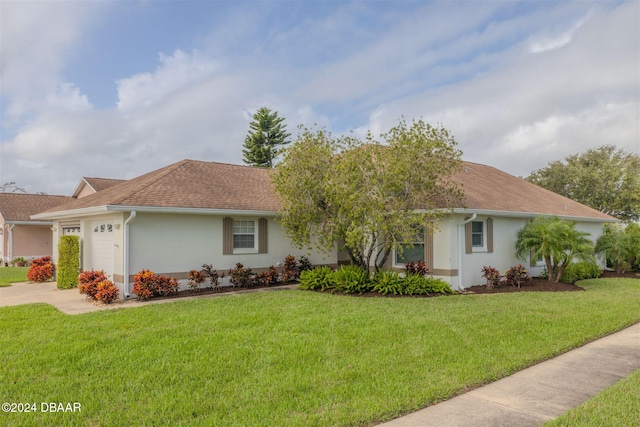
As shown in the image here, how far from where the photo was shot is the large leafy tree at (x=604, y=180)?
1225 inches

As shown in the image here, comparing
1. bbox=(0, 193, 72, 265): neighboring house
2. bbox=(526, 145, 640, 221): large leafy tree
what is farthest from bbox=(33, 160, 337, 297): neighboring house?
bbox=(526, 145, 640, 221): large leafy tree

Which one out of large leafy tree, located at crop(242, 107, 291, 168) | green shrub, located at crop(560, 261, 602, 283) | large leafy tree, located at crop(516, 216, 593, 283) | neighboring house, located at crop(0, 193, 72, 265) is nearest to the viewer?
large leafy tree, located at crop(516, 216, 593, 283)

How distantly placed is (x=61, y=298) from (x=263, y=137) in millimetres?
31091

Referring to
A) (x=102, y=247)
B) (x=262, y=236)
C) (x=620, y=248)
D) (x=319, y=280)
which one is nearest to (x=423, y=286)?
(x=319, y=280)

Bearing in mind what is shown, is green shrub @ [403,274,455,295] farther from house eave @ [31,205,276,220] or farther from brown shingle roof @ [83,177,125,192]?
brown shingle roof @ [83,177,125,192]

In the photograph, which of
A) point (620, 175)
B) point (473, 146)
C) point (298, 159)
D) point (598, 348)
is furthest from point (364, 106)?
point (620, 175)

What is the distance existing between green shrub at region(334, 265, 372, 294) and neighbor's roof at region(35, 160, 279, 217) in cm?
346

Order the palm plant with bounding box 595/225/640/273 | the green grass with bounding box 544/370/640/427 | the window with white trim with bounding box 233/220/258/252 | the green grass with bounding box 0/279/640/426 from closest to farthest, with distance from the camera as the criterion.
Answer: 1. the green grass with bounding box 544/370/640/427
2. the green grass with bounding box 0/279/640/426
3. the window with white trim with bounding box 233/220/258/252
4. the palm plant with bounding box 595/225/640/273

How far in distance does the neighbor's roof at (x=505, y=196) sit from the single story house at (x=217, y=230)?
0.31ft

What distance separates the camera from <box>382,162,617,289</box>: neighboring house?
42.1 feet

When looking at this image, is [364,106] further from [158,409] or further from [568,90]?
[158,409]

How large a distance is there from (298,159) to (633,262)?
1724 centimetres

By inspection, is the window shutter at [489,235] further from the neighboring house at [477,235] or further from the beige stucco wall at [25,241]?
the beige stucco wall at [25,241]

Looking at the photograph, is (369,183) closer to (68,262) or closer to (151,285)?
(151,285)
